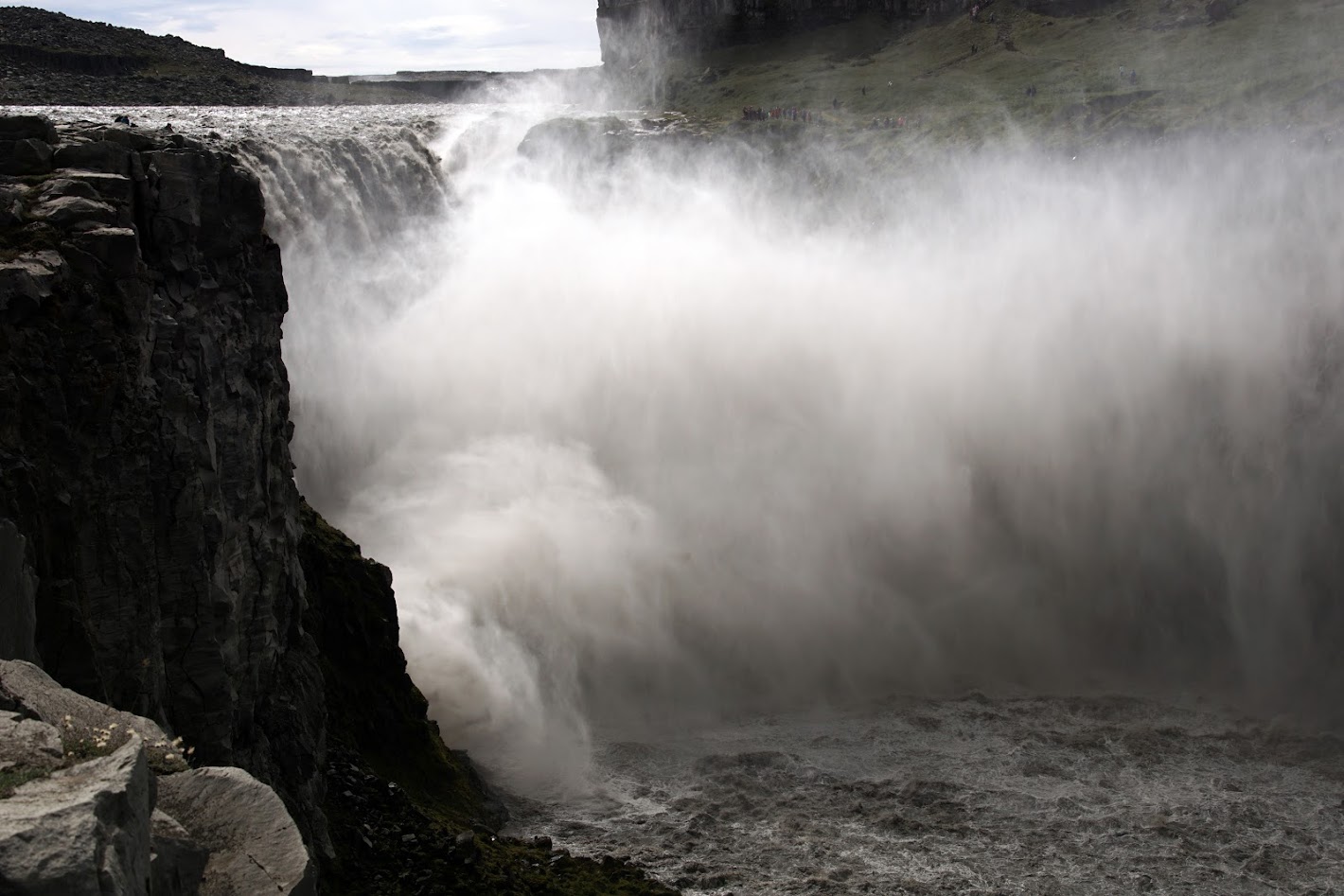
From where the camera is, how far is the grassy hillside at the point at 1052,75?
69500mm

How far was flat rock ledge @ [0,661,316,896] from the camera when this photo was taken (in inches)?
386

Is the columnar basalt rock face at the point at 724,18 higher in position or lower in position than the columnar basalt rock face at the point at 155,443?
higher

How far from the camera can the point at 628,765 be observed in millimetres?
38750

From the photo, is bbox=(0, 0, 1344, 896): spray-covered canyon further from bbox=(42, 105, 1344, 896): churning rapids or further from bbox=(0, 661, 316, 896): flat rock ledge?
bbox=(0, 661, 316, 896): flat rock ledge

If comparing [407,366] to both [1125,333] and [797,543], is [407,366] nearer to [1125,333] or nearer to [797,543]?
[797,543]

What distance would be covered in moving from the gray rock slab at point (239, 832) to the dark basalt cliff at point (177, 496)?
4610mm

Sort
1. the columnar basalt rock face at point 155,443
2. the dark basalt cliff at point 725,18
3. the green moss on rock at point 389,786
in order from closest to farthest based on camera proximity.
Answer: the columnar basalt rock face at point 155,443 → the green moss on rock at point 389,786 → the dark basalt cliff at point 725,18

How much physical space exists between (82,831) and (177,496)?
13.5 metres

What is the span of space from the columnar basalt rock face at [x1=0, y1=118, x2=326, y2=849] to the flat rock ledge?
4862mm

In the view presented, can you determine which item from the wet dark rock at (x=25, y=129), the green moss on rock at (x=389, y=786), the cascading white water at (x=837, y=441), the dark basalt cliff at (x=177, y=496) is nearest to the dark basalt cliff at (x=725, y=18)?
the cascading white water at (x=837, y=441)

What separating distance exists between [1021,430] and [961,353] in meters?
5.23

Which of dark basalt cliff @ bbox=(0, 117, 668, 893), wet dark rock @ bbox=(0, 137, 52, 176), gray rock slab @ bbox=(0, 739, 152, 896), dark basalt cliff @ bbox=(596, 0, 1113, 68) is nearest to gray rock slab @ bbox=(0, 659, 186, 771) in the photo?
gray rock slab @ bbox=(0, 739, 152, 896)

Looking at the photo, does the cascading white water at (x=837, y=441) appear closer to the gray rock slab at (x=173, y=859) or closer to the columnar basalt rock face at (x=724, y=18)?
the gray rock slab at (x=173, y=859)

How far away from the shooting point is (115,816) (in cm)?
1053
